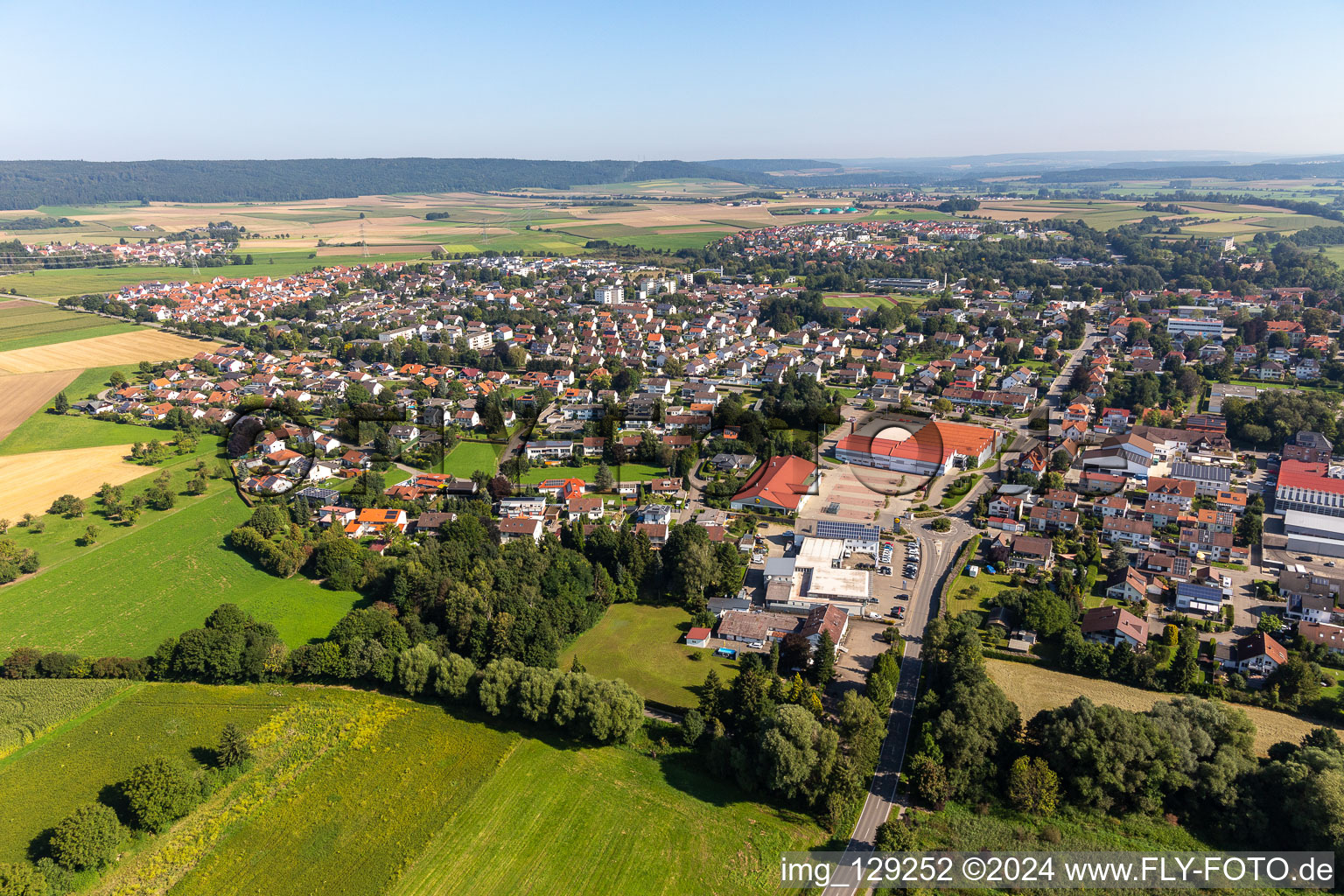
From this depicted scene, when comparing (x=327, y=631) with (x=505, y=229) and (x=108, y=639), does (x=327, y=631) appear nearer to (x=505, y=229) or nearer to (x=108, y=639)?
(x=108, y=639)

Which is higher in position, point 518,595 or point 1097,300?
point 1097,300

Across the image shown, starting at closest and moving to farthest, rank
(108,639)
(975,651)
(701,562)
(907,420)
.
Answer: (975,651)
(108,639)
(701,562)
(907,420)

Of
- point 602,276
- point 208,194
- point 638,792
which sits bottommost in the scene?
point 638,792

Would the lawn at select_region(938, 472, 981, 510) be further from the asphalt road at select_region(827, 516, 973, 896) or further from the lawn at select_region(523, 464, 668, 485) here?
the lawn at select_region(523, 464, 668, 485)

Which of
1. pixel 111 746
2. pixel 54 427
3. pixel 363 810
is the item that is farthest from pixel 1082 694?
pixel 54 427

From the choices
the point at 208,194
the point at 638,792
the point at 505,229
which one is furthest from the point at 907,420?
the point at 208,194

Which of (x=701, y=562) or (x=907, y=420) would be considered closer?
(x=701, y=562)

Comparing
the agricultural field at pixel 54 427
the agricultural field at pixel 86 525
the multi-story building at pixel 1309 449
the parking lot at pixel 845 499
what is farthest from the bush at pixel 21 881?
the multi-story building at pixel 1309 449
